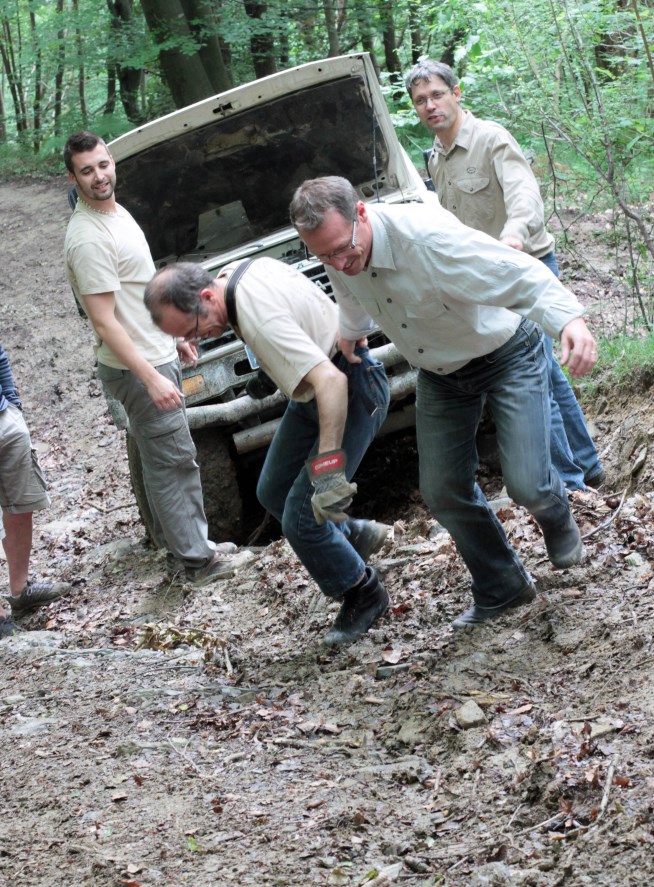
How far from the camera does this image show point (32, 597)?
19.7 feet

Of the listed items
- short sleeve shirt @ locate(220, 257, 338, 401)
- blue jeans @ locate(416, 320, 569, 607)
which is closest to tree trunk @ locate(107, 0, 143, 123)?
short sleeve shirt @ locate(220, 257, 338, 401)

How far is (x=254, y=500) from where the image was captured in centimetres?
682

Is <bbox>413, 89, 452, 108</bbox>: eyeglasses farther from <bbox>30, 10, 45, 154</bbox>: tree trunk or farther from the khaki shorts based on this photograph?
<bbox>30, 10, 45, 154</bbox>: tree trunk

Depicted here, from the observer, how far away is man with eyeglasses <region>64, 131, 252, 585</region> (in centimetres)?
509

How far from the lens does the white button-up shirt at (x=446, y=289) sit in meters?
3.26

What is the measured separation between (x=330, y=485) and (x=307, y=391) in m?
0.36

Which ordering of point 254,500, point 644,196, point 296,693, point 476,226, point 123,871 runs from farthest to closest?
point 644,196, point 254,500, point 476,226, point 296,693, point 123,871

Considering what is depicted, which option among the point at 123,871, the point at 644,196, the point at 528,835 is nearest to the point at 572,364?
the point at 528,835

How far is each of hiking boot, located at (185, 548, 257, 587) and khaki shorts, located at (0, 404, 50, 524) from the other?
101 centimetres

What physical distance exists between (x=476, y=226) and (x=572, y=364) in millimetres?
2232

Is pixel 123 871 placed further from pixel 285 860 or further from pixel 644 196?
pixel 644 196

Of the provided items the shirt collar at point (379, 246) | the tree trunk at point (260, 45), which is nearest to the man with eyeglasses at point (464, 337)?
the shirt collar at point (379, 246)

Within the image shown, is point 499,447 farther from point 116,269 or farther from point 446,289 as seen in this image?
point 116,269

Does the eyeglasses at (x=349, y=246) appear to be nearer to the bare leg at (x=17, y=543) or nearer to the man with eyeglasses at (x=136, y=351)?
the man with eyeglasses at (x=136, y=351)
